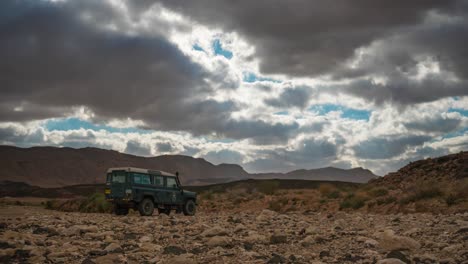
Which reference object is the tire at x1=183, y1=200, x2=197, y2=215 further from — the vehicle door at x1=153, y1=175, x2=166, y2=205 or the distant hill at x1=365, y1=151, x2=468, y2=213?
the distant hill at x1=365, y1=151, x2=468, y2=213

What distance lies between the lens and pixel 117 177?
21.4m

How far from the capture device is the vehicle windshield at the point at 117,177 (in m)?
21.2

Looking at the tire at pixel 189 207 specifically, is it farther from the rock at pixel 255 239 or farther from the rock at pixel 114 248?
the rock at pixel 114 248

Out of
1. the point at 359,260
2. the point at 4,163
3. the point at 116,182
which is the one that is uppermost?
the point at 4,163

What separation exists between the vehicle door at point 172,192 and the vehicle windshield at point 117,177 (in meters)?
Answer: 2.73

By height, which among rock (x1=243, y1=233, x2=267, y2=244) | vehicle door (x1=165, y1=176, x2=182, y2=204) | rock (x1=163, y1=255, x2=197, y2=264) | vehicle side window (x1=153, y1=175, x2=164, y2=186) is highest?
vehicle side window (x1=153, y1=175, x2=164, y2=186)

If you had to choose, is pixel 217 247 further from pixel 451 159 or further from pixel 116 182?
pixel 451 159

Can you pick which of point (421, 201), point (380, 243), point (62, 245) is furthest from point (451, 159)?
point (62, 245)

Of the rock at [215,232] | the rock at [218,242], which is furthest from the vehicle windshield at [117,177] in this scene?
the rock at [218,242]

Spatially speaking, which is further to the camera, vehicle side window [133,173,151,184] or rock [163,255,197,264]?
vehicle side window [133,173,151,184]

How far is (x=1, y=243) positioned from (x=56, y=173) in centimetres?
15295

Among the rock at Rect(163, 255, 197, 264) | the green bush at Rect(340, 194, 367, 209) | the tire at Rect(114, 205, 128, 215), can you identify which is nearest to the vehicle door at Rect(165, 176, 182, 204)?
the tire at Rect(114, 205, 128, 215)

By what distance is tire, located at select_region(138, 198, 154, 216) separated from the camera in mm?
21359

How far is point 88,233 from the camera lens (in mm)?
11664
